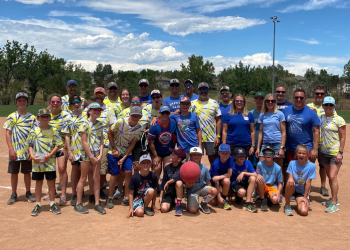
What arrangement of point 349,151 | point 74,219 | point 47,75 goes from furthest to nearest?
point 47,75, point 349,151, point 74,219

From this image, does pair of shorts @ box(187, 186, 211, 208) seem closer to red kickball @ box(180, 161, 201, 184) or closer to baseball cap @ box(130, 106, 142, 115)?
red kickball @ box(180, 161, 201, 184)

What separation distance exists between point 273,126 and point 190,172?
1982mm

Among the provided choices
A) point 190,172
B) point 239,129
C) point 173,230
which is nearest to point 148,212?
point 173,230

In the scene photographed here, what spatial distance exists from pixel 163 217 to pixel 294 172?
2.58 metres

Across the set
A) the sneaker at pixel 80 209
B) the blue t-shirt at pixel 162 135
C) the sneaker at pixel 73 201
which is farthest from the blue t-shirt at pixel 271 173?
the sneaker at pixel 73 201

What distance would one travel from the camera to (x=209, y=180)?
598 cm

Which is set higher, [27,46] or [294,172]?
[27,46]

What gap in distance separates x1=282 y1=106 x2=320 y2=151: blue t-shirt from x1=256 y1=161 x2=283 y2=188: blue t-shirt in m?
0.60

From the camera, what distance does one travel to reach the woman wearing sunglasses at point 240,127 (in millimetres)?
6402

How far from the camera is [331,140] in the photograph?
6.31 metres

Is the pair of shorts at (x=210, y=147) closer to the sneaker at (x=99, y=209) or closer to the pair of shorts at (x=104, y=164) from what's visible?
the pair of shorts at (x=104, y=164)

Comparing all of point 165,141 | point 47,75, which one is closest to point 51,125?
point 165,141

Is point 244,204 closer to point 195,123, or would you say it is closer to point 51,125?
point 195,123

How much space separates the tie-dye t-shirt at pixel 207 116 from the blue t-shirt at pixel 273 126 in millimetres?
1019
